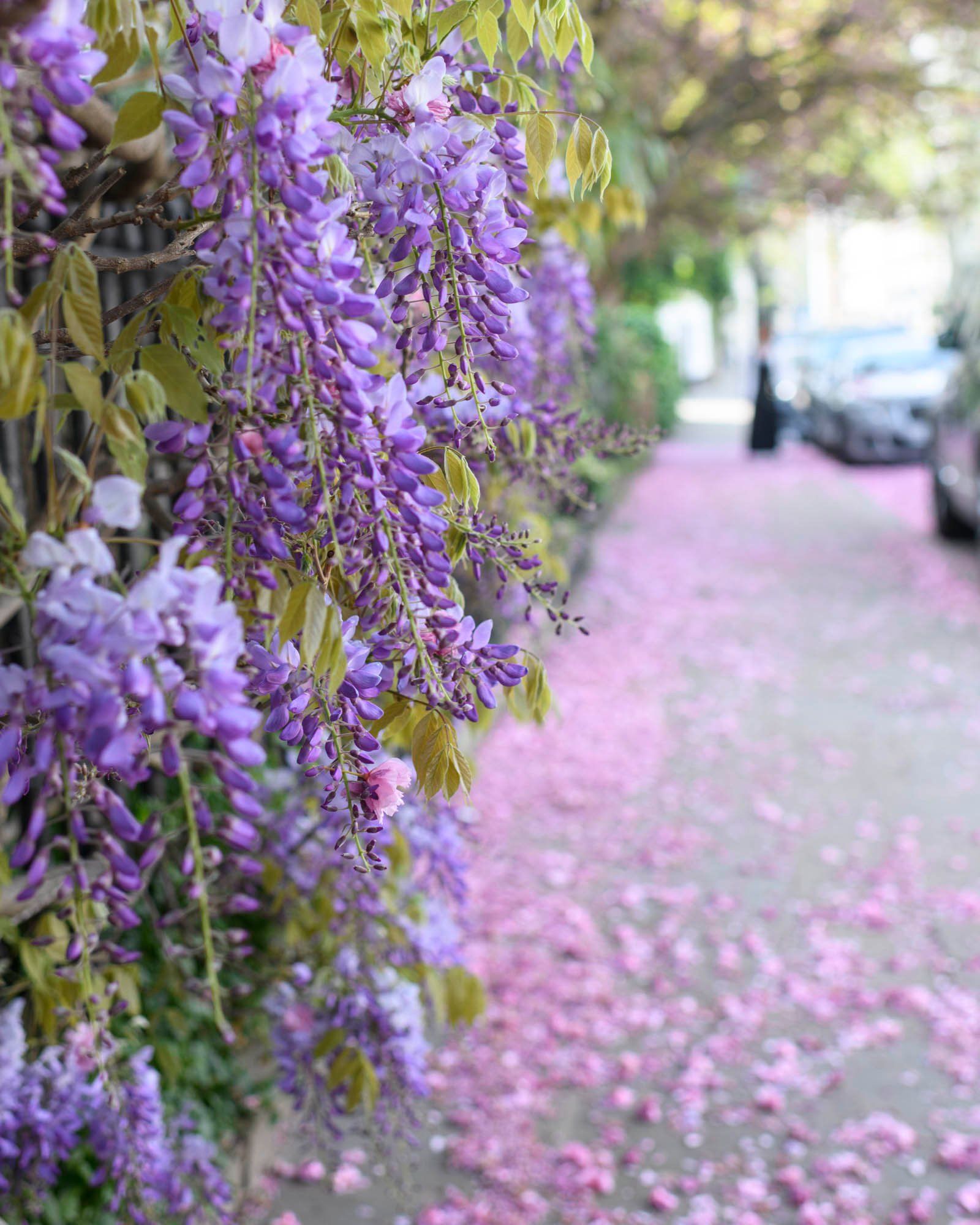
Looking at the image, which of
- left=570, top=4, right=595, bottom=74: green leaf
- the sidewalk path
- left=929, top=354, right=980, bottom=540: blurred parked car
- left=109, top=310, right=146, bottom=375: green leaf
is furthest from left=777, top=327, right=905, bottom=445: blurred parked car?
left=109, top=310, right=146, bottom=375: green leaf

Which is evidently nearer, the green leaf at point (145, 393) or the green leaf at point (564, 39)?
the green leaf at point (145, 393)

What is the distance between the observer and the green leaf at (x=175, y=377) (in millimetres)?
1049

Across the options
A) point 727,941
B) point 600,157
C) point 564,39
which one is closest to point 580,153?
point 600,157

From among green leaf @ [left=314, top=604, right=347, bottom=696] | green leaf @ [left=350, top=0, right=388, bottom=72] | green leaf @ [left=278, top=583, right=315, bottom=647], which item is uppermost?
green leaf @ [left=350, top=0, right=388, bottom=72]

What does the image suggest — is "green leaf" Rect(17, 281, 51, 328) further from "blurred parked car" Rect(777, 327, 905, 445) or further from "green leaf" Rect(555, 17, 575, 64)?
"blurred parked car" Rect(777, 327, 905, 445)

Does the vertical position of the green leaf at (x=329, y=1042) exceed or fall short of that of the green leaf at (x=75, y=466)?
it falls short

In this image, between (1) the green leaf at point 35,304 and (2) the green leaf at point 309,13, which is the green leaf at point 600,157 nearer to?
(2) the green leaf at point 309,13

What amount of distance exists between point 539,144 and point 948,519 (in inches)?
429

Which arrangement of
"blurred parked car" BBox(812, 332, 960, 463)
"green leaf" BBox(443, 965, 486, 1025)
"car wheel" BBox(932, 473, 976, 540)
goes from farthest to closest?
"blurred parked car" BBox(812, 332, 960, 463), "car wheel" BBox(932, 473, 976, 540), "green leaf" BBox(443, 965, 486, 1025)

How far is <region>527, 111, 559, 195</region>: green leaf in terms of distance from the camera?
1.36m

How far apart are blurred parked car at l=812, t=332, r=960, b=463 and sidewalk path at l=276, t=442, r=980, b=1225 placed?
757 centimetres

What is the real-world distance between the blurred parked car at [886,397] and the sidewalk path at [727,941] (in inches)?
298

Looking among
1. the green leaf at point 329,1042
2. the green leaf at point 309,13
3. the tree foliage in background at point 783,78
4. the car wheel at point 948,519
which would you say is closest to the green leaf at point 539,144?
the green leaf at point 309,13

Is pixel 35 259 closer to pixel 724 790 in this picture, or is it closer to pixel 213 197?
pixel 213 197
